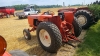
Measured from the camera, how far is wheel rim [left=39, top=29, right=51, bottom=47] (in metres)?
5.40

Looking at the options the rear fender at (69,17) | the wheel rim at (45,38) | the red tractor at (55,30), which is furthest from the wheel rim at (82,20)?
the wheel rim at (45,38)

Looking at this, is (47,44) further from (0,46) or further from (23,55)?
(0,46)

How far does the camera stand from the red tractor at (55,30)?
5.00m

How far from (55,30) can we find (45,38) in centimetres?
74

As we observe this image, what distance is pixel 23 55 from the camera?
319 cm

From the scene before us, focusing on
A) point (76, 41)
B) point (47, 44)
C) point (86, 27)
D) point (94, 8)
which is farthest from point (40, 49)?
point (94, 8)

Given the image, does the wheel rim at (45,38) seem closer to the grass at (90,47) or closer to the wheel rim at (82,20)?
the grass at (90,47)

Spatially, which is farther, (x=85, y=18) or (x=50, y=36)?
(x=85, y=18)

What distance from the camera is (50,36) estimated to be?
16.6 ft

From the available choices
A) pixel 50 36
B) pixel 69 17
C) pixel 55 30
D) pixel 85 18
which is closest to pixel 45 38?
pixel 50 36

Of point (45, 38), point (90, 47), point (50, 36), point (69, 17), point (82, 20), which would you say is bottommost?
point (90, 47)

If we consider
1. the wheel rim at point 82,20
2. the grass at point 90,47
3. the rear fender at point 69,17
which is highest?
the rear fender at point 69,17

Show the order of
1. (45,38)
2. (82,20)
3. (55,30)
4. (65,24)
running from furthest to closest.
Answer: (82,20) < (65,24) < (45,38) < (55,30)

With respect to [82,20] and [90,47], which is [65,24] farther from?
[82,20]
